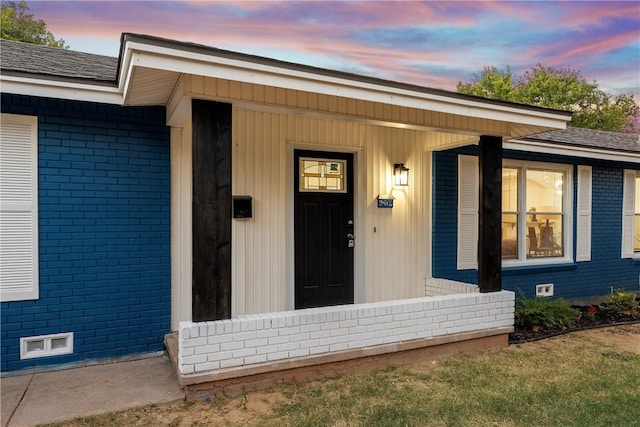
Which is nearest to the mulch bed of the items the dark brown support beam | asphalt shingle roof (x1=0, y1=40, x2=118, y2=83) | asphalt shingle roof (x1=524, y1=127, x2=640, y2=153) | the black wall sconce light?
the black wall sconce light

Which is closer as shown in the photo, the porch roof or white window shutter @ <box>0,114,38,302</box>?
the porch roof

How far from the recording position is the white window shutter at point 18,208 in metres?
3.27

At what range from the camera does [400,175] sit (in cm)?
488

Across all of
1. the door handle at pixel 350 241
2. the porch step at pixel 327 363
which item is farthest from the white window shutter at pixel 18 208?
the door handle at pixel 350 241

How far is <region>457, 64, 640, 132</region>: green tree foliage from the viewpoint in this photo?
A: 2268cm

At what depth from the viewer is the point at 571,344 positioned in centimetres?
447

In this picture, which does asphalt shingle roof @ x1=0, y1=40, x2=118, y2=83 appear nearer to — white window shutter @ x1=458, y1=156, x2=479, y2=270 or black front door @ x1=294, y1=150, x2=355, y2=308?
black front door @ x1=294, y1=150, x2=355, y2=308

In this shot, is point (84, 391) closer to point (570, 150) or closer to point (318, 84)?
point (318, 84)

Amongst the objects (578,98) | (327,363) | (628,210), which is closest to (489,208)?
(327,363)

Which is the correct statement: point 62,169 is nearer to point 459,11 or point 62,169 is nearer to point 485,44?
point 459,11

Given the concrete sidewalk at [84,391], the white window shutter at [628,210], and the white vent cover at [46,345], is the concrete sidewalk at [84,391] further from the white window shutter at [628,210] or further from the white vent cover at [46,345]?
the white window shutter at [628,210]

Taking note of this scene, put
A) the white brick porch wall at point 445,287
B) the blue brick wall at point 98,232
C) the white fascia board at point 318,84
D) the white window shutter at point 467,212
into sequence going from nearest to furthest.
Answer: the white fascia board at point 318,84 → the blue brick wall at point 98,232 → the white brick porch wall at point 445,287 → the white window shutter at point 467,212

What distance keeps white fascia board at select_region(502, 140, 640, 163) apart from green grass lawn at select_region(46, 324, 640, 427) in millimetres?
2809

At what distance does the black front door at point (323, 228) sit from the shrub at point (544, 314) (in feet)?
7.26
